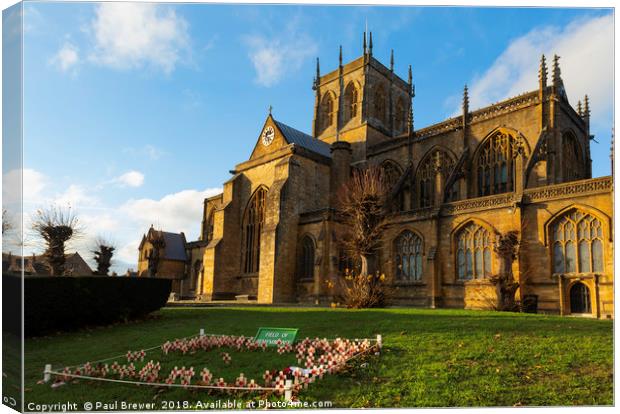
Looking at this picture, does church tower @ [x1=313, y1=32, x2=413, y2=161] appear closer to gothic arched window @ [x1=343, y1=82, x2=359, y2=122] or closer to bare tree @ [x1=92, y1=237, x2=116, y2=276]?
gothic arched window @ [x1=343, y1=82, x2=359, y2=122]

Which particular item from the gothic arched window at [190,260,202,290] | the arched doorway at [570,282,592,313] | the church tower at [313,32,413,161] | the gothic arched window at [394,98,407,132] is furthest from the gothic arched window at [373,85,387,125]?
the arched doorway at [570,282,592,313]

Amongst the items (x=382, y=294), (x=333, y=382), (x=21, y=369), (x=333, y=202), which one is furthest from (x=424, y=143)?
(x=21, y=369)

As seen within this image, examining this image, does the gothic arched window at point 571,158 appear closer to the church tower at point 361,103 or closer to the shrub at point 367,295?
the shrub at point 367,295

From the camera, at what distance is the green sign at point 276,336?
9008 millimetres

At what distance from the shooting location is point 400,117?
Answer: 43.0 meters

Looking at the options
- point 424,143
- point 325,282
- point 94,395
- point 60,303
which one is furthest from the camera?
point 424,143

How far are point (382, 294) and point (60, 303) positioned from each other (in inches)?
456

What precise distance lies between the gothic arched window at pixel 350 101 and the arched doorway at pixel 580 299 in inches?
1001

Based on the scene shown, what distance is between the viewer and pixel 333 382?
6.87m

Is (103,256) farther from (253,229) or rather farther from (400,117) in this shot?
(400,117)

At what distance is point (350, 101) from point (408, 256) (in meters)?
20.6

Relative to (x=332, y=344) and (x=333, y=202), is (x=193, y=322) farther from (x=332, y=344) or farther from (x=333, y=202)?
(x=333, y=202)

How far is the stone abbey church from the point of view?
742 inches

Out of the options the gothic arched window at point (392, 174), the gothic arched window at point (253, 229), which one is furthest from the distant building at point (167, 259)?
the gothic arched window at point (392, 174)
